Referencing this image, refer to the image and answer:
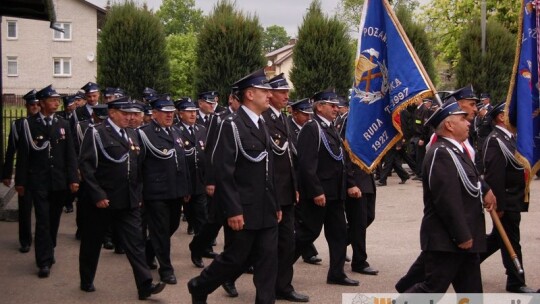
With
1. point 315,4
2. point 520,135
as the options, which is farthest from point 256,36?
point 520,135

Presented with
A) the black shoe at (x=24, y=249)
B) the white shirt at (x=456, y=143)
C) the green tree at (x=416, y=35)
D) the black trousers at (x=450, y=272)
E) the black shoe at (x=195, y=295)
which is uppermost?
the green tree at (x=416, y=35)

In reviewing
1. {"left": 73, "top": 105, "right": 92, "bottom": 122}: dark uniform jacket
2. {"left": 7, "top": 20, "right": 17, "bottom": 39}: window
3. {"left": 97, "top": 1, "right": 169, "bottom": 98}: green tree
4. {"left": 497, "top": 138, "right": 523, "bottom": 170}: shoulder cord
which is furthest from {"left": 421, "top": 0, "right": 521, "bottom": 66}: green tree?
{"left": 7, "top": 20, "right": 17, "bottom": 39}: window

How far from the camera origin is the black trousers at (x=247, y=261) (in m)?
6.82

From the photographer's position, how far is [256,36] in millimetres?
18016

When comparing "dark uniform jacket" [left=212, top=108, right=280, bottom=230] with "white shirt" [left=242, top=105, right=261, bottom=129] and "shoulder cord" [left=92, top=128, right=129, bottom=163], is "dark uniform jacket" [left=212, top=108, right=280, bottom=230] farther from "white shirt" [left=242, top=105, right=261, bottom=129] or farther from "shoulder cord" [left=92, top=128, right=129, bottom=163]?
"shoulder cord" [left=92, top=128, right=129, bottom=163]

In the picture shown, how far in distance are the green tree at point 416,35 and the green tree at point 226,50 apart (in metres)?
5.22

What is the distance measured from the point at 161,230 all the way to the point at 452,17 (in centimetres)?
2852

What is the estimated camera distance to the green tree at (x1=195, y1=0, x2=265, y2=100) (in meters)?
17.7

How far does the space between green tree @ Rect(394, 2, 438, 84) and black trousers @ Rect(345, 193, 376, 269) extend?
12946 mm

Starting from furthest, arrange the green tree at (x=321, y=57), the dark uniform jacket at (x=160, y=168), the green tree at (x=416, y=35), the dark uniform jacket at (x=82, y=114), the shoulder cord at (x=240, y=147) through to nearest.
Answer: the green tree at (x=416, y=35) < the green tree at (x=321, y=57) < the dark uniform jacket at (x=82, y=114) < the dark uniform jacket at (x=160, y=168) < the shoulder cord at (x=240, y=147)

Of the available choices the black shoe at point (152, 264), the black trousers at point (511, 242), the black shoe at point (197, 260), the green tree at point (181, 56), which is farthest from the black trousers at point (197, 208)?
the green tree at point (181, 56)

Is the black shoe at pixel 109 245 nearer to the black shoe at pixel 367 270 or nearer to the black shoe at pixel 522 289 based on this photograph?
the black shoe at pixel 367 270

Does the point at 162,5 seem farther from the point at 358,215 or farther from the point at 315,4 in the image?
the point at 358,215

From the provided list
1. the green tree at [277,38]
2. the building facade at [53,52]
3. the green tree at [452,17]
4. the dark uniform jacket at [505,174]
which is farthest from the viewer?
the green tree at [277,38]
